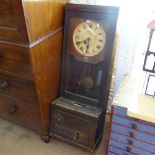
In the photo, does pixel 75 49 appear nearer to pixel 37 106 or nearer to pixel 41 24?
pixel 41 24

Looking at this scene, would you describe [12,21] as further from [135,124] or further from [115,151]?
[115,151]

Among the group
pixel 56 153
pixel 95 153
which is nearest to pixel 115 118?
pixel 95 153

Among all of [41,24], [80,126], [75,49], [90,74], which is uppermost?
[41,24]

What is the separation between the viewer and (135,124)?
1127mm

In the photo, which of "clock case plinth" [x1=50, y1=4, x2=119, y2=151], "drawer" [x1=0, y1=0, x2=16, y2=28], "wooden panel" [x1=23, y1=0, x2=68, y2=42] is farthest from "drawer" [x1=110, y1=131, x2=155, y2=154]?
"drawer" [x1=0, y1=0, x2=16, y2=28]

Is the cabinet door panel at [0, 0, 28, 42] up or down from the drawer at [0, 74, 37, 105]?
up

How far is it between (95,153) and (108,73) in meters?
0.63

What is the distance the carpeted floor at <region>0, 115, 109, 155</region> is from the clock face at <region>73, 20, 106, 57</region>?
0.74 m

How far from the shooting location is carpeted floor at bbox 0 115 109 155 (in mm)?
1505

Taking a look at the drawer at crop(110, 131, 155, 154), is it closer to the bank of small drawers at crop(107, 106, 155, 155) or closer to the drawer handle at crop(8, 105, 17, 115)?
the bank of small drawers at crop(107, 106, 155, 155)

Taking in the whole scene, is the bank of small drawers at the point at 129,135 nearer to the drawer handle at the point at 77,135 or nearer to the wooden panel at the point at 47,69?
the drawer handle at the point at 77,135

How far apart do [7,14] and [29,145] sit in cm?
101

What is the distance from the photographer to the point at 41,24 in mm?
1139

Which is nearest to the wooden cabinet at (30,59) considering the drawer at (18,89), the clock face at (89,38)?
the drawer at (18,89)
